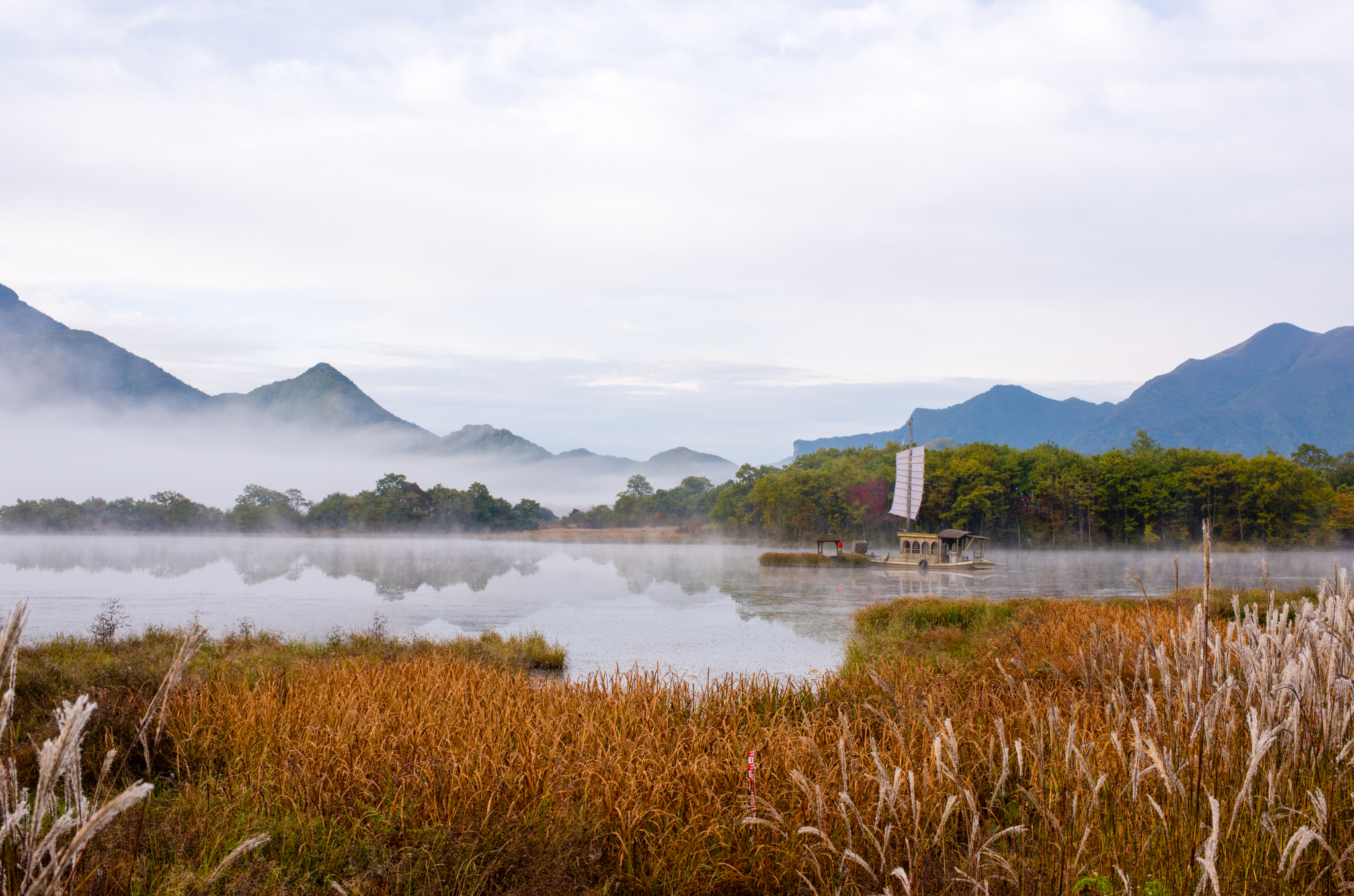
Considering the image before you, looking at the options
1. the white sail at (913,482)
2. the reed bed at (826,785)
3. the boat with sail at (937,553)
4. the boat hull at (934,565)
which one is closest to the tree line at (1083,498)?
the white sail at (913,482)

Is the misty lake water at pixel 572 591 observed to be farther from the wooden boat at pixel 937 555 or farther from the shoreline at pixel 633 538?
the shoreline at pixel 633 538

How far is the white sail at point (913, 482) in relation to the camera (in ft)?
179

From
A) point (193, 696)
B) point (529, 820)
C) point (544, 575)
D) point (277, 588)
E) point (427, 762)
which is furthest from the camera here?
point (544, 575)

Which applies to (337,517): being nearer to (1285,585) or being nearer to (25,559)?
(25,559)

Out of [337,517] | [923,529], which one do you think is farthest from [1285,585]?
[337,517]

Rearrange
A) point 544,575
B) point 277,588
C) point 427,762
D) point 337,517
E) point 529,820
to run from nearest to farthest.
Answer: point 529,820 < point 427,762 < point 277,588 < point 544,575 < point 337,517

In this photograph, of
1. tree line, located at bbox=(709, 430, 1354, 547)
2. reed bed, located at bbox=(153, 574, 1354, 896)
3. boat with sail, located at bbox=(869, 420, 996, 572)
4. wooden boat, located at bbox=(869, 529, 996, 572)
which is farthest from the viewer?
tree line, located at bbox=(709, 430, 1354, 547)

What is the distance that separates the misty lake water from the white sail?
31.4 ft

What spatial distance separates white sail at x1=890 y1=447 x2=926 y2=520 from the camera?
54.6 metres

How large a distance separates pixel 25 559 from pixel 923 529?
56093mm

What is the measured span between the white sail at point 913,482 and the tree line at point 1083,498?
17.9 ft

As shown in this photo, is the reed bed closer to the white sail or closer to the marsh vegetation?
the marsh vegetation

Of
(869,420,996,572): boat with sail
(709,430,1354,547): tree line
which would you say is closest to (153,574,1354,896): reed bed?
(869,420,996,572): boat with sail

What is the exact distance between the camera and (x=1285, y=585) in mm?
25734
